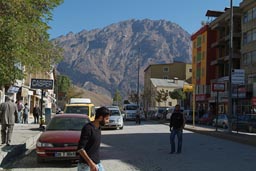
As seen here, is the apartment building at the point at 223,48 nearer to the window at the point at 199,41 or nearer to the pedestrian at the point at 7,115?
the window at the point at 199,41

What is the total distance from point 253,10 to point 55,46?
40.2 metres

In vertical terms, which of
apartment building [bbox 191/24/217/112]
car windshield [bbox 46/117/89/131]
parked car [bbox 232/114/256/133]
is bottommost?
parked car [bbox 232/114/256/133]

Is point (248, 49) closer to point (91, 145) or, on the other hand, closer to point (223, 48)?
point (223, 48)

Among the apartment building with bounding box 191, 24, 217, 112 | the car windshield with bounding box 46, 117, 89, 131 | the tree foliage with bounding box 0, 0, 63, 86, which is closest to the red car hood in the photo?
the car windshield with bounding box 46, 117, 89, 131

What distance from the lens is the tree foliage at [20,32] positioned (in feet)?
40.2

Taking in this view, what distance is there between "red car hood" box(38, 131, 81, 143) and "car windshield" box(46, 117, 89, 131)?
629mm

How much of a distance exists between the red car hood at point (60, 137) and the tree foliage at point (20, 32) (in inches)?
91.4

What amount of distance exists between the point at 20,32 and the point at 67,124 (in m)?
3.29

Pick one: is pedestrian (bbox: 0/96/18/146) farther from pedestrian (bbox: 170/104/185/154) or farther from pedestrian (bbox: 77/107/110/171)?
pedestrian (bbox: 77/107/110/171)

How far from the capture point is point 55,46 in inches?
755

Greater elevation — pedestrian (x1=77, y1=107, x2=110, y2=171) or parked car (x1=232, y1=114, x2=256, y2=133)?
pedestrian (x1=77, y1=107, x2=110, y2=171)

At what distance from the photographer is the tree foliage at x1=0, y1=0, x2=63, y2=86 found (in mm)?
12242

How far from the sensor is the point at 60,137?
1217 cm

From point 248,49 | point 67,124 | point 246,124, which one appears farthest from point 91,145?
point 248,49
